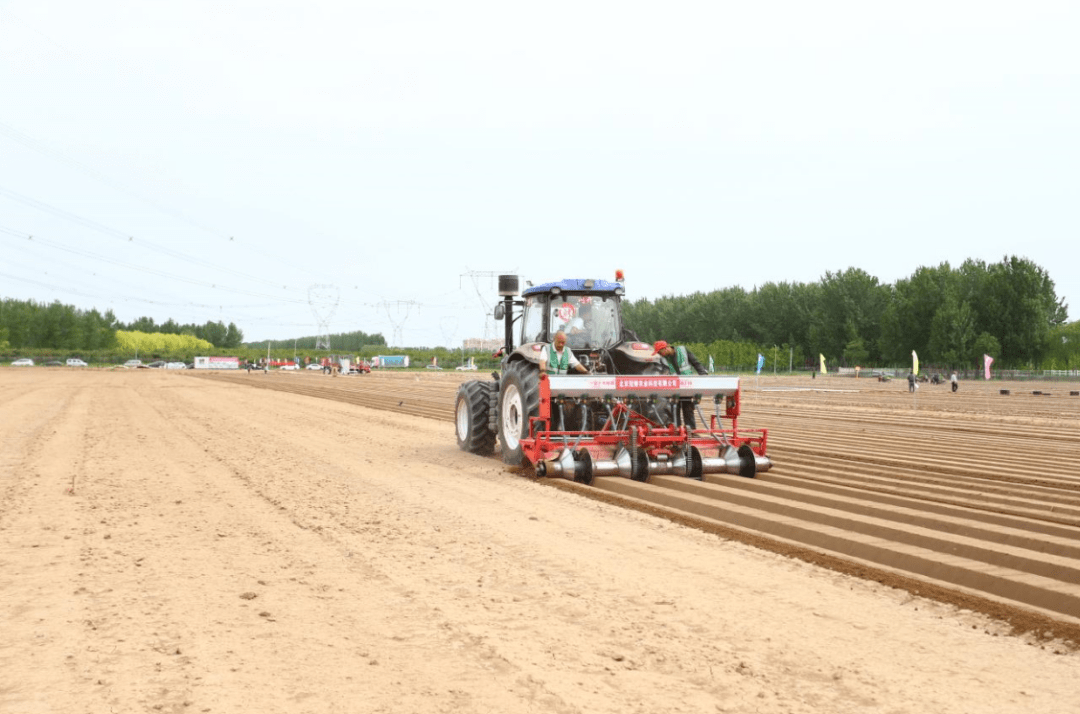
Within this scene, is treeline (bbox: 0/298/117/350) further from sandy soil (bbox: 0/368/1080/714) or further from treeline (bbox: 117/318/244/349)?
sandy soil (bbox: 0/368/1080/714)

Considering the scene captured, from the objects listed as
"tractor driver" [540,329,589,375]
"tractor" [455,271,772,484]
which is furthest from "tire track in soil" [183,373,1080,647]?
"tractor driver" [540,329,589,375]

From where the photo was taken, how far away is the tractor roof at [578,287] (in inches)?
392

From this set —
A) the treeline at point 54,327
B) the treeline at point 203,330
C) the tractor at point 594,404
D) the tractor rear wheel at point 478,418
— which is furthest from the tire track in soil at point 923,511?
the treeline at point 203,330

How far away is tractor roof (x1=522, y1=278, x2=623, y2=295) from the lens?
32.6ft

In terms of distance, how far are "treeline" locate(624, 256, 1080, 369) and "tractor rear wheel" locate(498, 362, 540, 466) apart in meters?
47.0

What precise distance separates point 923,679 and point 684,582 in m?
1.48

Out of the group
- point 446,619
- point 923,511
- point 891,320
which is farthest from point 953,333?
point 446,619

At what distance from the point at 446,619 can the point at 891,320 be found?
75479 mm

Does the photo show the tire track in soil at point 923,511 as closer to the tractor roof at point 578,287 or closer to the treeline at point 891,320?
the tractor roof at point 578,287

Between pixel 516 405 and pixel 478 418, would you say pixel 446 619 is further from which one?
pixel 478 418

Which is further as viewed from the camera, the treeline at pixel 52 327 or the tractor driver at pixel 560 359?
the treeline at pixel 52 327

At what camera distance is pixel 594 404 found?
928 cm

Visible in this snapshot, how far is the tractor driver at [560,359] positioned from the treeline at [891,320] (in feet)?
156

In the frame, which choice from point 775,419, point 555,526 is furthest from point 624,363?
point 775,419
